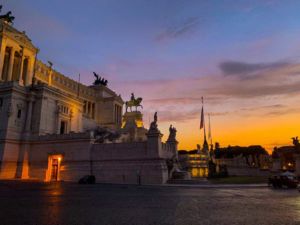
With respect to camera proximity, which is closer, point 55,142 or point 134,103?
point 55,142

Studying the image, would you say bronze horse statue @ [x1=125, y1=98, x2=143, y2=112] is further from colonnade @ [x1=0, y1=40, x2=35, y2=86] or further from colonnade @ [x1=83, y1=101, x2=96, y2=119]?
colonnade @ [x1=0, y1=40, x2=35, y2=86]

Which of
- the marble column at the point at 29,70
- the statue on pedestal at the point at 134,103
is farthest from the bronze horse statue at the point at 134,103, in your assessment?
the marble column at the point at 29,70

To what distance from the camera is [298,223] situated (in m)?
8.17

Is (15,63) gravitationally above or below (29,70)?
above

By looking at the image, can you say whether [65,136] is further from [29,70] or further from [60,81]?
[60,81]

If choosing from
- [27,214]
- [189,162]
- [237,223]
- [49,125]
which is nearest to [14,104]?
[49,125]

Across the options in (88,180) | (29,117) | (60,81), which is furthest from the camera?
(60,81)

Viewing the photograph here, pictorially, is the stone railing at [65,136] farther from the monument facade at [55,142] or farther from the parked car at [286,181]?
the parked car at [286,181]

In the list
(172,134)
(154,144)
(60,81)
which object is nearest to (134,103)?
(60,81)

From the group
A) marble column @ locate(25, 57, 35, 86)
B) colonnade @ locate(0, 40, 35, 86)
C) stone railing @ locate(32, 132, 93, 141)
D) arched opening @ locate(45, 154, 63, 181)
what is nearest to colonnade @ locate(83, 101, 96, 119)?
marble column @ locate(25, 57, 35, 86)

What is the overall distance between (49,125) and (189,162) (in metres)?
25.7

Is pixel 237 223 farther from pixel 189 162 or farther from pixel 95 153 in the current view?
pixel 189 162

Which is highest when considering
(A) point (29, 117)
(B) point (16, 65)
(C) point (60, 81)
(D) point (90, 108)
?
(C) point (60, 81)

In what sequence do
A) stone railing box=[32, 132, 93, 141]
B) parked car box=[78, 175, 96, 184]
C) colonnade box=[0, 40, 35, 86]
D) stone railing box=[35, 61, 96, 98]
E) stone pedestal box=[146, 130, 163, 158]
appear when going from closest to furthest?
parked car box=[78, 175, 96, 184] → stone pedestal box=[146, 130, 163, 158] → stone railing box=[32, 132, 93, 141] → colonnade box=[0, 40, 35, 86] → stone railing box=[35, 61, 96, 98]
